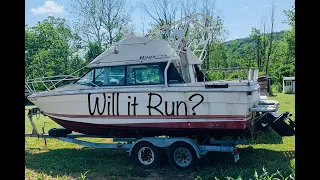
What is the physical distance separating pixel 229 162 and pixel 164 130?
1.63 metres

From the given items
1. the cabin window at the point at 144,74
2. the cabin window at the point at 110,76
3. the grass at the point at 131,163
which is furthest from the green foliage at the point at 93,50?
the cabin window at the point at 144,74

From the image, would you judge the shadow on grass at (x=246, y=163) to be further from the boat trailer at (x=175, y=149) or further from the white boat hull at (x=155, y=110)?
the white boat hull at (x=155, y=110)

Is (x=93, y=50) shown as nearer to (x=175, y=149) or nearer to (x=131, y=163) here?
(x=131, y=163)

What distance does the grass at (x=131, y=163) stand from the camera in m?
6.72

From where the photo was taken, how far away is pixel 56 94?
819 cm

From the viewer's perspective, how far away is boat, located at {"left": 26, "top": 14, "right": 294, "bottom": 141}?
6.94m

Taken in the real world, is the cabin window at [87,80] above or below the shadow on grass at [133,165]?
above

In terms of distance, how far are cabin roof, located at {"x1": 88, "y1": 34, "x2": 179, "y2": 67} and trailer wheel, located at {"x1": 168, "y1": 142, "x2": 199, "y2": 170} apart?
6.51 feet

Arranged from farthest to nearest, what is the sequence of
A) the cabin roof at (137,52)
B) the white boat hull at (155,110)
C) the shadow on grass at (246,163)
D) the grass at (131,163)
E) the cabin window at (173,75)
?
the cabin roof at (137,52) < the cabin window at (173,75) < the white boat hull at (155,110) < the grass at (131,163) < the shadow on grass at (246,163)

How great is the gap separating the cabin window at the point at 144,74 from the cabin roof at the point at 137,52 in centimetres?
13
